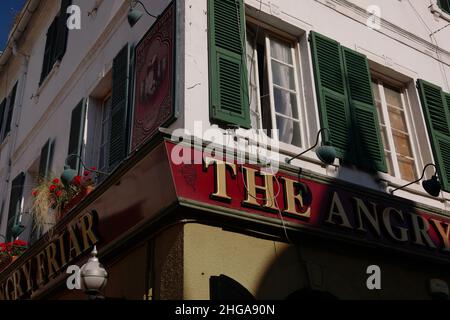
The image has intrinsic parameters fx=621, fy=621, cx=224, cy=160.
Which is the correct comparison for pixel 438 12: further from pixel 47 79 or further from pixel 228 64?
pixel 47 79

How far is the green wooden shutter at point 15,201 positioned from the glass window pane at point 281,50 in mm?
4965

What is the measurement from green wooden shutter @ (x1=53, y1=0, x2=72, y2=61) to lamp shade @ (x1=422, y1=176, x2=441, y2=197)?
618 cm

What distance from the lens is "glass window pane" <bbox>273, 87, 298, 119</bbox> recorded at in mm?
7281

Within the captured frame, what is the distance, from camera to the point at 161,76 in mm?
6547

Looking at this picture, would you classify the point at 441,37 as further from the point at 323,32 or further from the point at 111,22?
the point at 111,22

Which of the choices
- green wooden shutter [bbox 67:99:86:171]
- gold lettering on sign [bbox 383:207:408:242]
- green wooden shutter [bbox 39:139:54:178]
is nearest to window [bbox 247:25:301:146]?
gold lettering on sign [bbox 383:207:408:242]

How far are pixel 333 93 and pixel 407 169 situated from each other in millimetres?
1593

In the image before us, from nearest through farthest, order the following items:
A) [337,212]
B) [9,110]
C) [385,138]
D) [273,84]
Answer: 1. [337,212]
2. [273,84]
3. [385,138]
4. [9,110]

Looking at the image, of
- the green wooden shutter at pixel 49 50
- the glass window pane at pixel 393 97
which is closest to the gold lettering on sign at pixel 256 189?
the glass window pane at pixel 393 97

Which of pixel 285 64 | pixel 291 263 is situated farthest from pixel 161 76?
pixel 291 263

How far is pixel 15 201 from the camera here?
403 inches

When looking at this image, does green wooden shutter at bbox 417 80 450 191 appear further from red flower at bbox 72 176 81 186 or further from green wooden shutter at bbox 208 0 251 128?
red flower at bbox 72 176 81 186

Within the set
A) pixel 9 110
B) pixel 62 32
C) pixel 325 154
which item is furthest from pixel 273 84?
pixel 9 110

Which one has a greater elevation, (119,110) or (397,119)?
(397,119)
